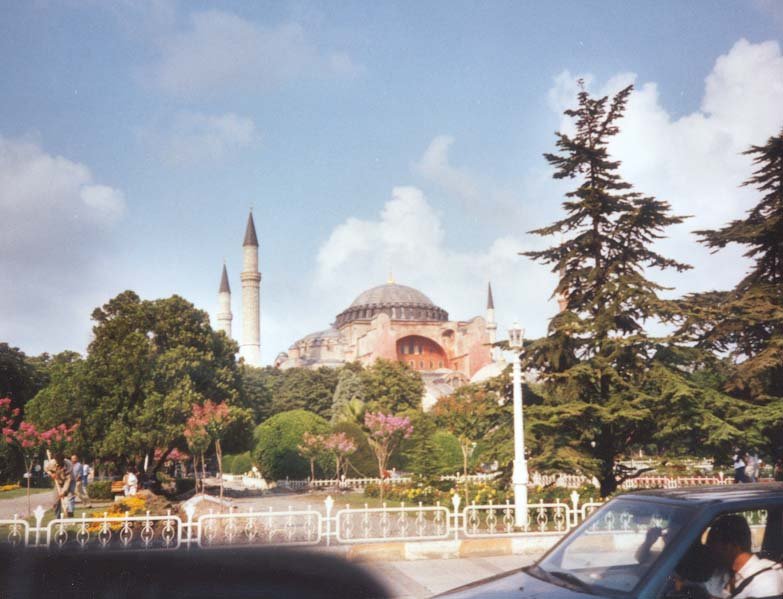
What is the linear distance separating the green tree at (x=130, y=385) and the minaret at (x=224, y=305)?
53.2 metres

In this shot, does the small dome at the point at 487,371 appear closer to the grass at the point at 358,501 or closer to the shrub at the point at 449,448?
the shrub at the point at 449,448

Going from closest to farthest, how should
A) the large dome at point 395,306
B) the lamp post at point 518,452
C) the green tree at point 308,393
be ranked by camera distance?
the lamp post at point 518,452 < the green tree at point 308,393 < the large dome at point 395,306

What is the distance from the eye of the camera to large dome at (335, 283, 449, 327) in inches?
3684

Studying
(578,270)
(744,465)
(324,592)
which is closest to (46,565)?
(324,592)

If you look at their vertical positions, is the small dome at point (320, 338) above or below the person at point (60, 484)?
above

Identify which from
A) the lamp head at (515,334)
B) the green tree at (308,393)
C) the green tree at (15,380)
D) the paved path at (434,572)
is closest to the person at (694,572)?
the paved path at (434,572)

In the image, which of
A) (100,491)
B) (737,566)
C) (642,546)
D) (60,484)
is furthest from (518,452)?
(100,491)

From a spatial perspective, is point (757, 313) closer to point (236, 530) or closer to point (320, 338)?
point (236, 530)

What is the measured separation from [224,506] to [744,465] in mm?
12415

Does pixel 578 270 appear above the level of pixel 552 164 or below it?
below

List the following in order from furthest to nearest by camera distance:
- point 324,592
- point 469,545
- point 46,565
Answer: point 469,545
point 46,565
point 324,592

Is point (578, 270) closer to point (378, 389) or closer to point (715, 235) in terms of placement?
point (715, 235)

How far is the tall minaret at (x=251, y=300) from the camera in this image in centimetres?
7450

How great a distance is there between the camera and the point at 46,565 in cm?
980
